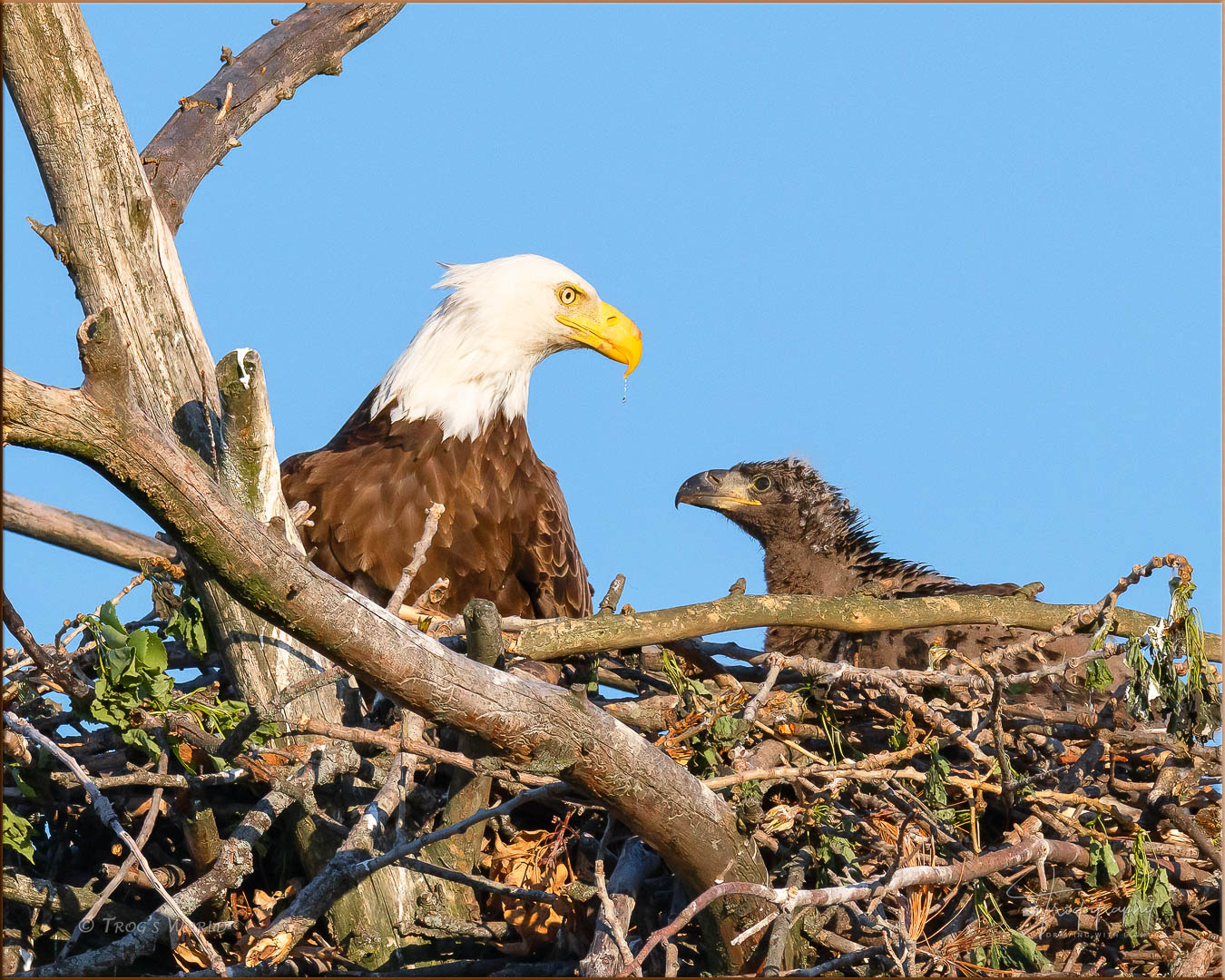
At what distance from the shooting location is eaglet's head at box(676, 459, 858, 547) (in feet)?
18.6

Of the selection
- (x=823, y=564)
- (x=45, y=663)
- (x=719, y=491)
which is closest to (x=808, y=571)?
(x=823, y=564)

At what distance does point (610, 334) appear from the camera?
17.5ft

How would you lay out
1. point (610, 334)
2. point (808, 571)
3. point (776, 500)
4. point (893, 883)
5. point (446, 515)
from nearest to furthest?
1. point (893, 883)
2. point (446, 515)
3. point (610, 334)
4. point (808, 571)
5. point (776, 500)

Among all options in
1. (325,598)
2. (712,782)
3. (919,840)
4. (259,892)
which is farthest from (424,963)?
(325,598)

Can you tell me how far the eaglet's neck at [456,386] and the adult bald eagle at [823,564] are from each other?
44.8 inches


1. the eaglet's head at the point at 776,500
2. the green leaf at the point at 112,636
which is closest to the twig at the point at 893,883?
the green leaf at the point at 112,636

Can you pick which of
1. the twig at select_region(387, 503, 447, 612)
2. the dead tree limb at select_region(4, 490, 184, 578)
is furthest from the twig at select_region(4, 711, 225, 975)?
the dead tree limb at select_region(4, 490, 184, 578)

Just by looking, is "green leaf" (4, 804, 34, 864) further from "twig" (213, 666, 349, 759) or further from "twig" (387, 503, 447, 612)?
"twig" (387, 503, 447, 612)

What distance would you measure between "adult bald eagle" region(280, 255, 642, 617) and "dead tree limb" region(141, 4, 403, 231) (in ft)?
3.40

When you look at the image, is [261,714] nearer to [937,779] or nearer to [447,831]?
[447,831]

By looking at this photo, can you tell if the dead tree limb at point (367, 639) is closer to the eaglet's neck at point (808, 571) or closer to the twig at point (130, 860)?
the twig at point (130, 860)

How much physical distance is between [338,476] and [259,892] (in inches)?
60.7

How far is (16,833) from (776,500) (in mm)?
3352

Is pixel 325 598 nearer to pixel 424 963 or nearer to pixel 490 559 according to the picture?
pixel 424 963
